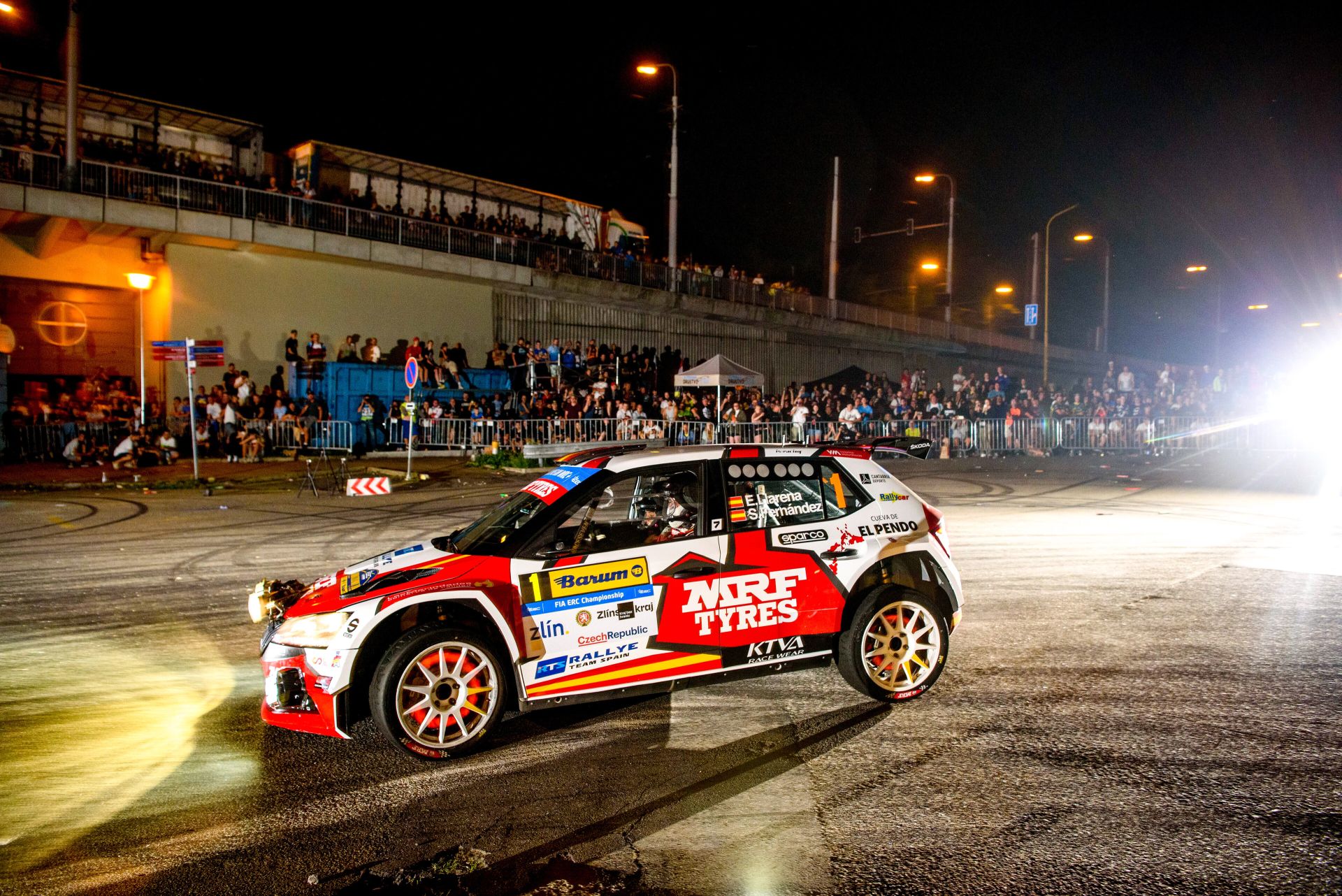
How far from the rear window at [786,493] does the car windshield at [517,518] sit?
0.92 m

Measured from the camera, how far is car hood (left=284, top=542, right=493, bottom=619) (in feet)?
15.4

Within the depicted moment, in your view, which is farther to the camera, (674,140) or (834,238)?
(834,238)

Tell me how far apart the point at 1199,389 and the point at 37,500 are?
36045 millimetres

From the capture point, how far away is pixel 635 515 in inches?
233

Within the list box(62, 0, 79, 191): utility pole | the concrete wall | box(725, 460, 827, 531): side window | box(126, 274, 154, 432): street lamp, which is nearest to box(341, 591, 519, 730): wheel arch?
box(725, 460, 827, 531): side window

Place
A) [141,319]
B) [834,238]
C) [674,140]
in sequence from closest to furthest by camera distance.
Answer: [141,319]
[674,140]
[834,238]

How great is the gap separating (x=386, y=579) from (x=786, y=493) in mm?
2441

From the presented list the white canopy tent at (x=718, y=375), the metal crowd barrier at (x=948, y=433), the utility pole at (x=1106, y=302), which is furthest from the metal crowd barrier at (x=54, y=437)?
the utility pole at (x=1106, y=302)

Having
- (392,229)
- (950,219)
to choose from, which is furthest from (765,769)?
(950,219)

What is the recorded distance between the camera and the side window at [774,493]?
5.38 meters

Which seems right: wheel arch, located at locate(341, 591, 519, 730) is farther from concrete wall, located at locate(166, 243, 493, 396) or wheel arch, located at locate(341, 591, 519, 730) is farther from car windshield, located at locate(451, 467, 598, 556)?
concrete wall, located at locate(166, 243, 493, 396)

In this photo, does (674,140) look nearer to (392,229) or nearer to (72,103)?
(392,229)

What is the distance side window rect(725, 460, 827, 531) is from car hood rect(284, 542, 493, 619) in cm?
159

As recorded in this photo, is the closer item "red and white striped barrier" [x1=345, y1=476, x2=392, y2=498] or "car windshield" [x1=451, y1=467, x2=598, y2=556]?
"car windshield" [x1=451, y1=467, x2=598, y2=556]
